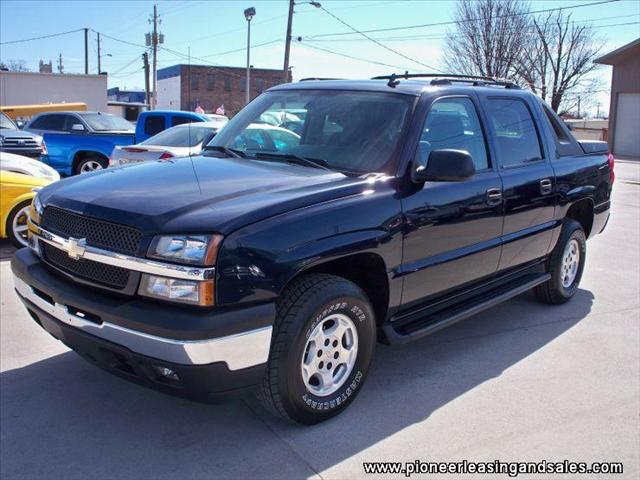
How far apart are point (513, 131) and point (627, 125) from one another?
31.3 m

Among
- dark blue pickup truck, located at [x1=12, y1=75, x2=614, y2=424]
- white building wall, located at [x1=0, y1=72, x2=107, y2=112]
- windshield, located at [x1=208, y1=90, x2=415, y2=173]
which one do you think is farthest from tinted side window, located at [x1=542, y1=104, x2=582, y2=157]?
white building wall, located at [x1=0, y1=72, x2=107, y2=112]

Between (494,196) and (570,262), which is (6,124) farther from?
(494,196)

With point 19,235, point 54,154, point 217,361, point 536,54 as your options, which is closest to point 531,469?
point 217,361

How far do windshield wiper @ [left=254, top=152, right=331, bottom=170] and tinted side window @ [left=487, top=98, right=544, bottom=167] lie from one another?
146 centimetres

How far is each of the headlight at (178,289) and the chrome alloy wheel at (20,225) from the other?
497 cm

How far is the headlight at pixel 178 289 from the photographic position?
283cm

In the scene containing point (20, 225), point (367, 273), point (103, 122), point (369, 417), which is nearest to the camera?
point (369, 417)

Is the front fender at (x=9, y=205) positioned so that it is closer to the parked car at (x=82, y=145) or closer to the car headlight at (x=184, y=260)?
the car headlight at (x=184, y=260)

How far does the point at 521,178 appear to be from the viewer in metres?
4.71

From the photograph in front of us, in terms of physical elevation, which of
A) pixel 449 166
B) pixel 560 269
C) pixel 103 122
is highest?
pixel 103 122

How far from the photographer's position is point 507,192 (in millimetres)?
4531

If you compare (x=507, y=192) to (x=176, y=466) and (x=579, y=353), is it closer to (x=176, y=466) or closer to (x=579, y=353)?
(x=579, y=353)

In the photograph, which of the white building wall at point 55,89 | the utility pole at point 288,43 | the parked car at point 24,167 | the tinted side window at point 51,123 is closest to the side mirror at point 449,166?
the parked car at point 24,167

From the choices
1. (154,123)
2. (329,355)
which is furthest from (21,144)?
(329,355)
